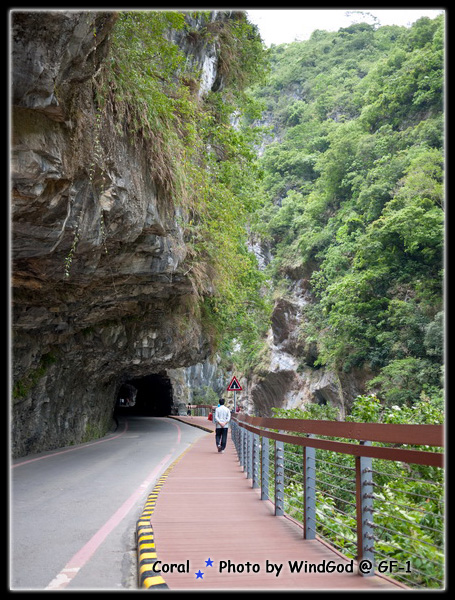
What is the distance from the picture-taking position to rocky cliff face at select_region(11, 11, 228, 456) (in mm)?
5875

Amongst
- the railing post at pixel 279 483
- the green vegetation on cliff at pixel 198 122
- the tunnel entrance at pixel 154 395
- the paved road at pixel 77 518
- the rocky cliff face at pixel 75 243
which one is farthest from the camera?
the tunnel entrance at pixel 154 395

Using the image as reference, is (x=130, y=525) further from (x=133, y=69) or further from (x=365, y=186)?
(x=365, y=186)

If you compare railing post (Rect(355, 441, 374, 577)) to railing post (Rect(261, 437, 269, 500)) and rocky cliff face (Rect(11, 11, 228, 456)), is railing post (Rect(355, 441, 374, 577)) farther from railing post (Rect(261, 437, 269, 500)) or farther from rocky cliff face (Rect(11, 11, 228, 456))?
rocky cliff face (Rect(11, 11, 228, 456))

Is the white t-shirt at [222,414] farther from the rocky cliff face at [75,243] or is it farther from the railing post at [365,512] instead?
the railing post at [365,512]

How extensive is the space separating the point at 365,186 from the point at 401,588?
127ft

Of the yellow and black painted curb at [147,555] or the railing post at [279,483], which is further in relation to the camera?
the railing post at [279,483]

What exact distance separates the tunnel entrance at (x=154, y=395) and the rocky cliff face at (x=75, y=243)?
23224mm

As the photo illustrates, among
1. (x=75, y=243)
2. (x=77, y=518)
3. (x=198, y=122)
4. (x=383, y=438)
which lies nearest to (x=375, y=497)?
(x=383, y=438)

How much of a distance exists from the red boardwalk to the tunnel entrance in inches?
1403

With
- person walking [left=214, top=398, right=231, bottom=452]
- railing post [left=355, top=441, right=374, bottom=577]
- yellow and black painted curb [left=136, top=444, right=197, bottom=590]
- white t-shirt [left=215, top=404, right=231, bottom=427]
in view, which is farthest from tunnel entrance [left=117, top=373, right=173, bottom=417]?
railing post [left=355, top=441, right=374, bottom=577]

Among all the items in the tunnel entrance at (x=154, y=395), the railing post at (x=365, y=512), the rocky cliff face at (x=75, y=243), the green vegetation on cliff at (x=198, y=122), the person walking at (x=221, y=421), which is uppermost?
the green vegetation on cliff at (x=198, y=122)

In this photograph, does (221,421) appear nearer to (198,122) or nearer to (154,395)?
(198,122)

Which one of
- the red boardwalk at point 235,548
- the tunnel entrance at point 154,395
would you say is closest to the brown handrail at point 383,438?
the red boardwalk at point 235,548

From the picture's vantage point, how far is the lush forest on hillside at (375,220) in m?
30.0
